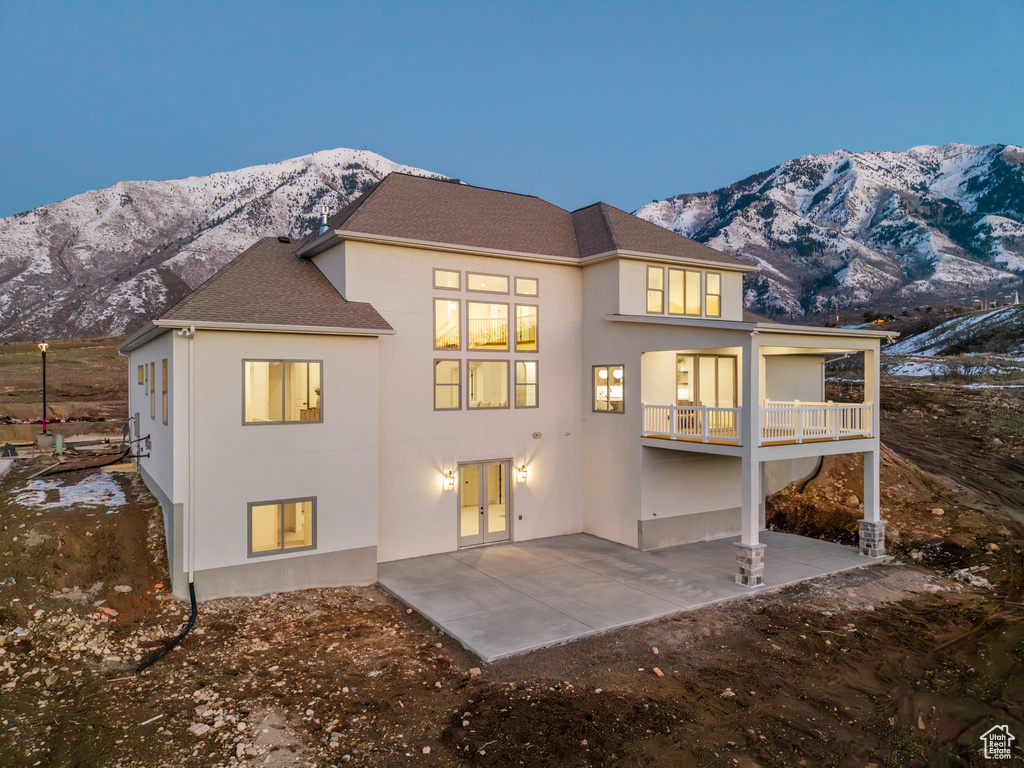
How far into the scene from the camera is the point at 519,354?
1503 cm

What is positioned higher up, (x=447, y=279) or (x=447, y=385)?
(x=447, y=279)

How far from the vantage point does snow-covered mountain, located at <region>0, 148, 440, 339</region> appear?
298 feet

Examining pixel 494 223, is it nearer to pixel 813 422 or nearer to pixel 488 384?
pixel 488 384

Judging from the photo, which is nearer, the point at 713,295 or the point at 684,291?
the point at 684,291

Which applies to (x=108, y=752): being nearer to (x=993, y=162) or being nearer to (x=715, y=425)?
(x=715, y=425)

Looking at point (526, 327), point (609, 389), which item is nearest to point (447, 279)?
point (526, 327)

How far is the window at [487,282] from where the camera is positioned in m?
14.4

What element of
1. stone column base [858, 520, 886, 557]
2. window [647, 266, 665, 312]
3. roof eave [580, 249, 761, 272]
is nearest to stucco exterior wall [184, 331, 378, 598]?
roof eave [580, 249, 761, 272]

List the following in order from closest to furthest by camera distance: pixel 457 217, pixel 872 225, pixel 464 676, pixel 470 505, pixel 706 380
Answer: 1. pixel 464 676
2. pixel 470 505
3. pixel 457 217
4. pixel 706 380
5. pixel 872 225

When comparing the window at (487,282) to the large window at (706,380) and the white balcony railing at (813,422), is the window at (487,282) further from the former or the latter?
the white balcony railing at (813,422)

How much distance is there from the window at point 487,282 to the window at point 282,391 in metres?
4.39

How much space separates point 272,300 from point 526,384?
6.22m

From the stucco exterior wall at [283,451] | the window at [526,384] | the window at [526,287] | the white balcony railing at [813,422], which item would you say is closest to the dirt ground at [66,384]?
the stucco exterior wall at [283,451]

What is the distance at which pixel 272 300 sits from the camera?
1203 cm
